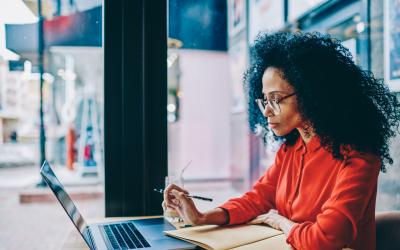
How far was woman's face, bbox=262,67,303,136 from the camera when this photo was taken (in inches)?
44.9

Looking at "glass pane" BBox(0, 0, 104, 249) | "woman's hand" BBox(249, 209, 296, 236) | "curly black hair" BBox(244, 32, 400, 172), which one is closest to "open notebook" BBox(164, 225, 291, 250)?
"woman's hand" BBox(249, 209, 296, 236)

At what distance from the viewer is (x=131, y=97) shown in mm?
1478

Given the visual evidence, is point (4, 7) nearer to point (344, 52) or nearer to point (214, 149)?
point (344, 52)

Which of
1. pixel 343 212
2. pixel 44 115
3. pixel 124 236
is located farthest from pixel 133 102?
pixel 44 115

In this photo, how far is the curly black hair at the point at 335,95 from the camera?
109 cm

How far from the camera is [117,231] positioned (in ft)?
3.79

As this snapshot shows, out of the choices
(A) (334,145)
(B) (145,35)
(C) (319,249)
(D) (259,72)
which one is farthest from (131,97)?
(C) (319,249)

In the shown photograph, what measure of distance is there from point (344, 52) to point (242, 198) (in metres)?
0.59

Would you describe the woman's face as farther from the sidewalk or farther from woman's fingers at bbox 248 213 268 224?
the sidewalk

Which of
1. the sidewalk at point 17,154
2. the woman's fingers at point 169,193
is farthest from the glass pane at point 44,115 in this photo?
the woman's fingers at point 169,193

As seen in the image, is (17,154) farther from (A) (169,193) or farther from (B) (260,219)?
(B) (260,219)

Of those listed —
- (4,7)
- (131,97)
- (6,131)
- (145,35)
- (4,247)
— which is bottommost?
(4,247)

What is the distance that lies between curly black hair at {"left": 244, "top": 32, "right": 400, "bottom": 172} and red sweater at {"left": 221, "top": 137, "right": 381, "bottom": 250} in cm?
6

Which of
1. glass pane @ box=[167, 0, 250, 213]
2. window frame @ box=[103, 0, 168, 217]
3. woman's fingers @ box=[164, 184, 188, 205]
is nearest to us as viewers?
woman's fingers @ box=[164, 184, 188, 205]
